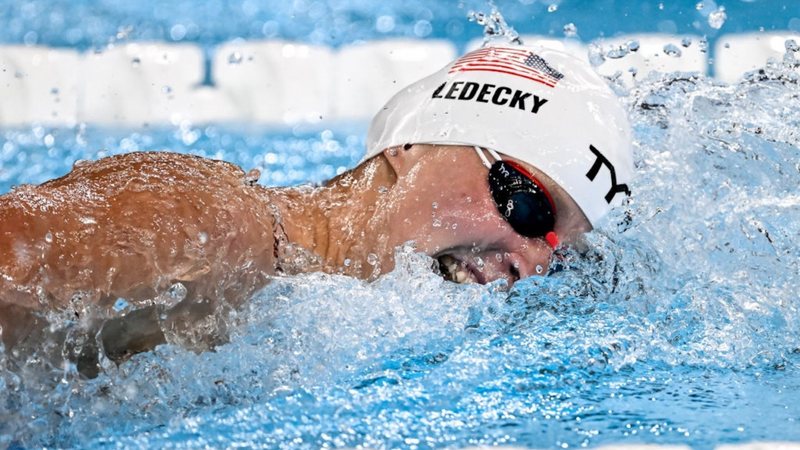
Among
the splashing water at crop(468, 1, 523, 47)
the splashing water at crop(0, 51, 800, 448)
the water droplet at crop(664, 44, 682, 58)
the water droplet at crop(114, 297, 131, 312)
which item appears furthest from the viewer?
the water droplet at crop(664, 44, 682, 58)

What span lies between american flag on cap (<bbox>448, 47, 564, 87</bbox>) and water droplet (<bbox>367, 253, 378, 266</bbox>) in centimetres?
42

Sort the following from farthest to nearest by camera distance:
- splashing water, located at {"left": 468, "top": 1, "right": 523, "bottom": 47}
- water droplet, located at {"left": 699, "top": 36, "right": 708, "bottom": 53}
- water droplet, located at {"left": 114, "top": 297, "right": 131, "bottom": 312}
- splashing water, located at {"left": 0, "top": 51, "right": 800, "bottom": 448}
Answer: water droplet, located at {"left": 699, "top": 36, "right": 708, "bottom": 53}
splashing water, located at {"left": 468, "top": 1, "right": 523, "bottom": 47}
water droplet, located at {"left": 114, "top": 297, "right": 131, "bottom": 312}
splashing water, located at {"left": 0, "top": 51, "right": 800, "bottom": 448}

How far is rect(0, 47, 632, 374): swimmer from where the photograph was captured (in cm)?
105

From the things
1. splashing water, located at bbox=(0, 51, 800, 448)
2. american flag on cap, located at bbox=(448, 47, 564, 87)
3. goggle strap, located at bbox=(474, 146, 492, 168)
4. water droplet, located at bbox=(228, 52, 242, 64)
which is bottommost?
splashing water, located at bbox=(0, 51, 800, 448)

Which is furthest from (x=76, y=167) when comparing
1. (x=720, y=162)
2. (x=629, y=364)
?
(x=720, y=162)

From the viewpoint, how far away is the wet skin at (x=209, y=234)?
1.03m

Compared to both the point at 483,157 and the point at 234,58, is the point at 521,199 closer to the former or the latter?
the point at 483,157

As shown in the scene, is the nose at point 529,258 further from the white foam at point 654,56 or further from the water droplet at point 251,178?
the white foam at point 654,56

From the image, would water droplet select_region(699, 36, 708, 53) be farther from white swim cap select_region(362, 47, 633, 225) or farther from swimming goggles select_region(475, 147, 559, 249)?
swimming goggles select_region(475, 147, 559, 249)

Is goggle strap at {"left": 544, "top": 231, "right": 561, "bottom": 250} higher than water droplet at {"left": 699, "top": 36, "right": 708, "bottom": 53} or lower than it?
lower

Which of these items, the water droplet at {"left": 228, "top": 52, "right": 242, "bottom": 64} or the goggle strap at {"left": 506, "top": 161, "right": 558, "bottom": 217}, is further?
the water droplet at {"left": 228, "top": 52, "right": 242, "bottom": 64}

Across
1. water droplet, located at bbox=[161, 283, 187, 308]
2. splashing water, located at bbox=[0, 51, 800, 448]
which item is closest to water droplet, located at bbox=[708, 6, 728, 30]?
splashing water, located at bbox=[0, 51, 800, 448]

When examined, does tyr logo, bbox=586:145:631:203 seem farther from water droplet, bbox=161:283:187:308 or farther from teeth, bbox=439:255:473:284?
water droplet, bbox=161:283:187:308

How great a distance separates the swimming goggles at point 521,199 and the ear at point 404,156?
101 millimetres
